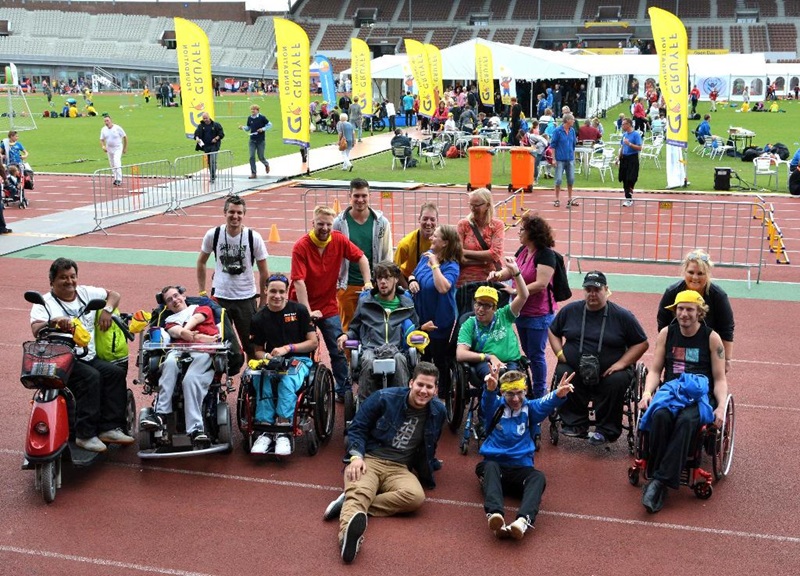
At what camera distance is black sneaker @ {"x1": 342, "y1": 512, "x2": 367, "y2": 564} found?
5.81m

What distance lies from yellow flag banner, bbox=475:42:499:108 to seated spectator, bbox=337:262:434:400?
28560 millimetres

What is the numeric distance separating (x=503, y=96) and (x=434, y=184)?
46.5 ft

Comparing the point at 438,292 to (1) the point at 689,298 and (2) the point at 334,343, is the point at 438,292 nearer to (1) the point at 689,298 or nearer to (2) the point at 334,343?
(2) the point at 334,343

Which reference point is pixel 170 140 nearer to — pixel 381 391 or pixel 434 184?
pixel 434 184

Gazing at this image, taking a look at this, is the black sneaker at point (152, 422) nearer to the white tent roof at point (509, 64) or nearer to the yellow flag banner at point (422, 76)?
the yellow flag banner at point (422, 76)

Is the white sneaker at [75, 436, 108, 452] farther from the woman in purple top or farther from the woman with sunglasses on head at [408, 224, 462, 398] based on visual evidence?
the woman in purple top

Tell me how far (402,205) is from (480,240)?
10329 millimetres

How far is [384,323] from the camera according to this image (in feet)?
24.9

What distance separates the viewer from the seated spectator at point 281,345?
7.30 m

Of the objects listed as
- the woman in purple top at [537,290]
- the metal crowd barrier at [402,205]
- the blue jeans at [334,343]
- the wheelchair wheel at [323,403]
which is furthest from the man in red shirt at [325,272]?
the metal crowd barrier at [402,205]

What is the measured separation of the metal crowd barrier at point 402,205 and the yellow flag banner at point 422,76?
44.3ft

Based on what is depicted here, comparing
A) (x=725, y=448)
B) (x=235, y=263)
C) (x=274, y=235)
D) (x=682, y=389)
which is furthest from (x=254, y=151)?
(x=682, y=389)

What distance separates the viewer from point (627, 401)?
756cm

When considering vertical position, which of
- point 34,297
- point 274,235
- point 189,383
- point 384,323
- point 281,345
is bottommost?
point 274,235
